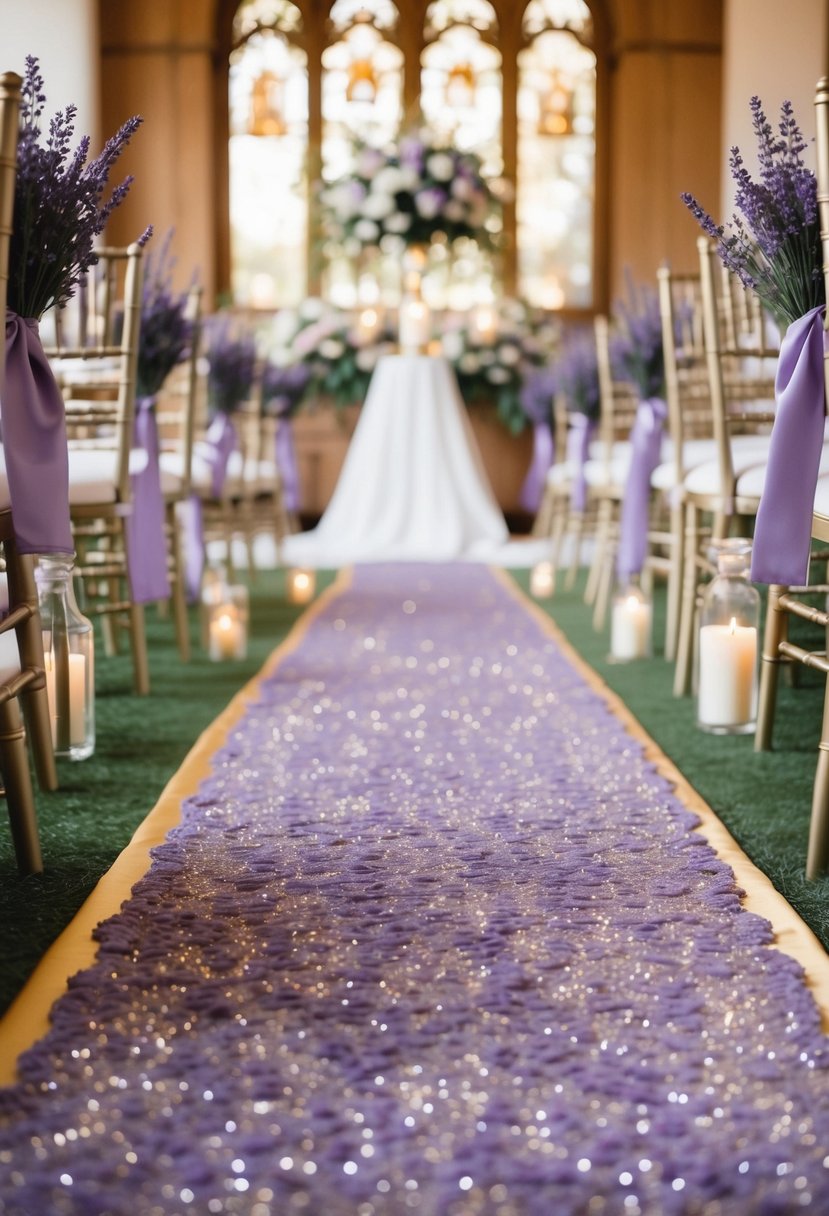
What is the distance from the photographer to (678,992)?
4.73 ft

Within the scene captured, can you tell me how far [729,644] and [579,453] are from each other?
3.21 m

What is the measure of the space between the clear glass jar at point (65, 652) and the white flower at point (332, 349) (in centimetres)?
561

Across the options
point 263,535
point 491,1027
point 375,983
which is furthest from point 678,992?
point 263,535

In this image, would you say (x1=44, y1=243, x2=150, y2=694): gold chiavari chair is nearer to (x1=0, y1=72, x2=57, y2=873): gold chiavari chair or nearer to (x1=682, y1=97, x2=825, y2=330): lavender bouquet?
(x1=0, y1=72, x2=57, y2=873): gold chiavari chair

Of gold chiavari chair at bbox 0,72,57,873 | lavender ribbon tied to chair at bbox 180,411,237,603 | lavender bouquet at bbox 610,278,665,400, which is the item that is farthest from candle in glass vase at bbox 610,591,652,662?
gold chiavari chair at bbox 0,72,57,873

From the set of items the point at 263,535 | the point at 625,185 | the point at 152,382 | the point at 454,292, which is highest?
the point at 625,185

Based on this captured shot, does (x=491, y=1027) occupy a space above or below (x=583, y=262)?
below

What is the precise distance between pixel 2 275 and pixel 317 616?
3068 mm

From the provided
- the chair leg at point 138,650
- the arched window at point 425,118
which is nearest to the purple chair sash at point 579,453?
the chair leg at point 138,650

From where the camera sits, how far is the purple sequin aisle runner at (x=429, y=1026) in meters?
1.07

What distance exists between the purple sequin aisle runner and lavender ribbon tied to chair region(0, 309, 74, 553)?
0.50 meters

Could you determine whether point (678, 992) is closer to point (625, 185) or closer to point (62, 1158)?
point (62, 1158)

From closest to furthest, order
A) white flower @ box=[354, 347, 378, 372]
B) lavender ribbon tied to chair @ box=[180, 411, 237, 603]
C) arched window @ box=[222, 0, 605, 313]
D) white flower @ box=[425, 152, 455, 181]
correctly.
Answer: lavender ribbon tied to chair @ box=[180, 411, 237, 603] < white flower @ box=[425, 152, 455, 181] < white flower @ box=[354, 347, 378, 372] < arched window @ box=[222, 0, 605, 313]

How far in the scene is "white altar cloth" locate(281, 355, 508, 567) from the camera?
7004mm
